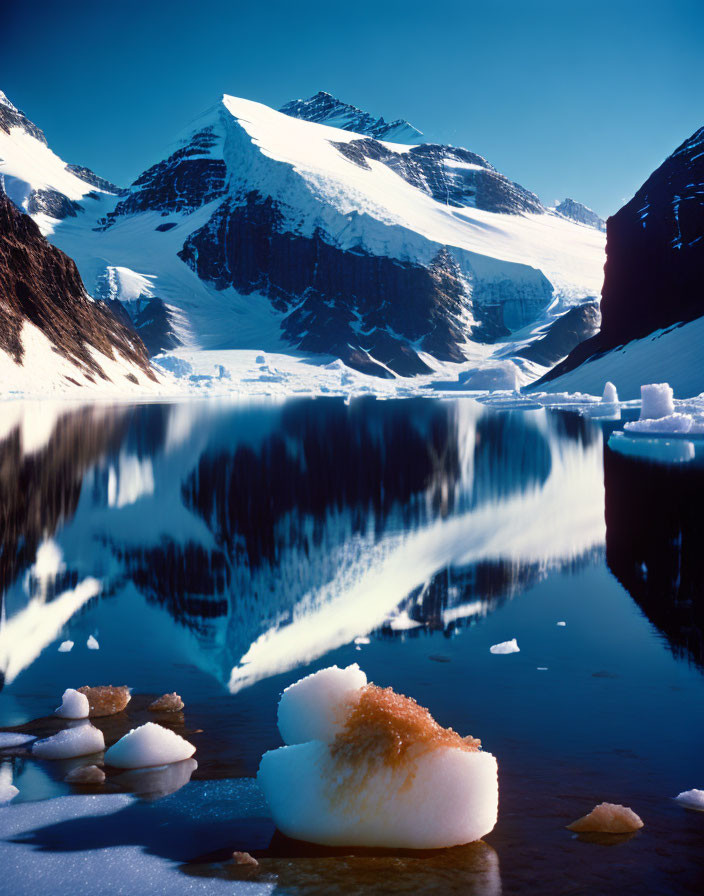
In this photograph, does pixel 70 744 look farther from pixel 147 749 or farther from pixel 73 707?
pixel 73 707

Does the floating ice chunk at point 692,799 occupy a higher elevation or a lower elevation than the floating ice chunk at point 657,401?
lower

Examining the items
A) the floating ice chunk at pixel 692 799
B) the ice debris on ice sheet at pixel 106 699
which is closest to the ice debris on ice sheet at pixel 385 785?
the floating ice chunk at pixel 692 799

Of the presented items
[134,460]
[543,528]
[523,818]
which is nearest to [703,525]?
[543,528]

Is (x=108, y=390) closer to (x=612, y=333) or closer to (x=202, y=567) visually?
(x=612, y=333)

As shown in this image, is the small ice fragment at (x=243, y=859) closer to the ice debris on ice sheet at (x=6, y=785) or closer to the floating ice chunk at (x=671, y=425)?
the ice debris on ice sheet at (x=6, y=785)

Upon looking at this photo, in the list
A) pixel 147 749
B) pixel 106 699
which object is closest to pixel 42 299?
pixel 106 699

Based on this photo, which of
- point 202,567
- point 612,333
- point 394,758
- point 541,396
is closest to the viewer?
point 394,758
